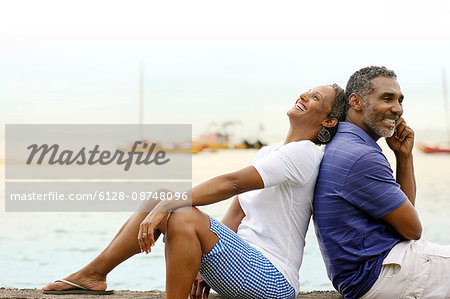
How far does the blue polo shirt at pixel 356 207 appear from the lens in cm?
246

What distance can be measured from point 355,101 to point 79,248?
8.00 meters

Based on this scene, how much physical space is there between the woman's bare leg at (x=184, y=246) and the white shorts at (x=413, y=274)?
717 mm

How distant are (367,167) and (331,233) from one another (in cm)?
32

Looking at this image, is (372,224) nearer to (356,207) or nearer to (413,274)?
(356,207)

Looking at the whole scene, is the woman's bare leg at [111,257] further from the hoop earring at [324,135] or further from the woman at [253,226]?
the hoop earring at [324,135]

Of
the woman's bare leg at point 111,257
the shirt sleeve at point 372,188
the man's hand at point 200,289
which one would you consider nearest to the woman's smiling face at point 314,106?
the shirt sleeve at point 372,188

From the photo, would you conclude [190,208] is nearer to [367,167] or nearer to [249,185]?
[249,185]

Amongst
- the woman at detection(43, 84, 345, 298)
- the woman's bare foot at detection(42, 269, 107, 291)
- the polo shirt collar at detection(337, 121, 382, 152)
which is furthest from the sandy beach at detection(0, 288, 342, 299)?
the polo shirt collar at detection(337, 121, 382, 152)

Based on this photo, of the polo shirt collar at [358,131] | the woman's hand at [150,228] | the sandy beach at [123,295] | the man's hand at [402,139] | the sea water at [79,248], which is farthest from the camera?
the sea water at [79,248]

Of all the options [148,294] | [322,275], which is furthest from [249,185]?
[322,275]

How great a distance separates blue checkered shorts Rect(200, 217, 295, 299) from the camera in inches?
94.2

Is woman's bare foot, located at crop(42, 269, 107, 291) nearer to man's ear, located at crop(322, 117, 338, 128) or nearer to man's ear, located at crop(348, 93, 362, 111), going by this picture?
man's ear, located at crop(322, 117, 338, 128)

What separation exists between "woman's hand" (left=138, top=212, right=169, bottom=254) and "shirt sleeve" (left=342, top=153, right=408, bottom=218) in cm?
75

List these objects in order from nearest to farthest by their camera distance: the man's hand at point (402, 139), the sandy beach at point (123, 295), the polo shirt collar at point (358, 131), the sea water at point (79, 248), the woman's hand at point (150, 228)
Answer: the woman's hand at point (150, 228) → the polo shirt collar at point (358, 131) → the man's hand at point (402, 139) → the sandy beach at point (123, 295) → the sea water at point (79, 248)
